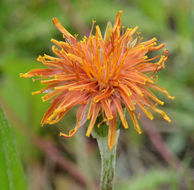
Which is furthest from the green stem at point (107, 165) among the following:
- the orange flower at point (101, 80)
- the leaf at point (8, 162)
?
the leaf at point (8, 162)

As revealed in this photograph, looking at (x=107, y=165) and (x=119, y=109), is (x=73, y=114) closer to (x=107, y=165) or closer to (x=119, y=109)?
(x=107, y=165)

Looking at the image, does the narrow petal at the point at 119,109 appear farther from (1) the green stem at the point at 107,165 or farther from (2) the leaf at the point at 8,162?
(2) the leaf at the point at 8,162

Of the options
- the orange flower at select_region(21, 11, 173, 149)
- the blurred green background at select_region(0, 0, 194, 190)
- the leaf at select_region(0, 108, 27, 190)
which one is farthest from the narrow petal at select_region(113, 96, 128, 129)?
the blurred green background at select_region(0, 0, 194, 190)

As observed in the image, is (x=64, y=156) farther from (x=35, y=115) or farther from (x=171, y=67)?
(x=171, y=67)

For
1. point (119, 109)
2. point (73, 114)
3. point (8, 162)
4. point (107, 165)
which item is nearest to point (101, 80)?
point (119, 109)

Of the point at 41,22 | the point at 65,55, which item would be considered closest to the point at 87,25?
the point at 41,22
